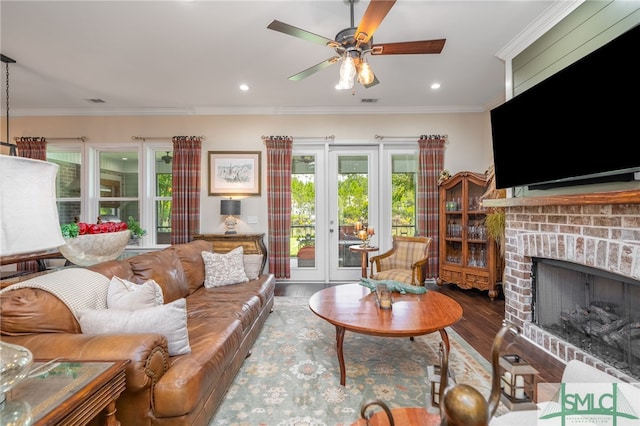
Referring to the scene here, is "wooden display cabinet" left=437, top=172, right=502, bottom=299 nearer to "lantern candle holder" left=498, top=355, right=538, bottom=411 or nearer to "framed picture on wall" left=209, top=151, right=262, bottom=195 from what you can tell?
"framed picture on wall" left=209, top=151, right=262, bottom=195

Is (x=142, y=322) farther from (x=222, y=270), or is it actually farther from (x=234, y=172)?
(x=234, y=172)

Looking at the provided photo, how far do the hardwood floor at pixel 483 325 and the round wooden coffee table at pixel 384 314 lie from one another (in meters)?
0.41

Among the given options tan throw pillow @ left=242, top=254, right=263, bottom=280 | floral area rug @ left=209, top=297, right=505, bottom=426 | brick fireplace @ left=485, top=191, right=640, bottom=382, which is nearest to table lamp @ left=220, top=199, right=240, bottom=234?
tan throw pillow @ left=242, top=254, right=263, bottom=280

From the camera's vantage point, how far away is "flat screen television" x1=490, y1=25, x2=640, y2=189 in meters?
1.57

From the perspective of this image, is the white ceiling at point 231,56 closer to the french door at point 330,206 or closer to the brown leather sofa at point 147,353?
the french door at point 330,206

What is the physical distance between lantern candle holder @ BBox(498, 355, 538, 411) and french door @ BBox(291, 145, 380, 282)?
3.64 meters

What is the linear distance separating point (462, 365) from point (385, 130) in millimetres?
3455

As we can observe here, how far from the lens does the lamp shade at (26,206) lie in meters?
0.70

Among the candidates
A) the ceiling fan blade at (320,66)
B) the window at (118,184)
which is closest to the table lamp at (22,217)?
the ceiling fan blade at (320,66)

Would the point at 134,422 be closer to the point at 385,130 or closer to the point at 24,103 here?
the point at 385,130

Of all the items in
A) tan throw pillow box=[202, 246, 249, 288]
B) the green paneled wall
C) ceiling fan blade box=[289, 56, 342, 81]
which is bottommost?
tan throw pillow box=[202, 246, 249, 288]

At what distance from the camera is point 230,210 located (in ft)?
13.8

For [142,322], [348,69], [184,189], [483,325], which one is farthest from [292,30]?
[184,189]

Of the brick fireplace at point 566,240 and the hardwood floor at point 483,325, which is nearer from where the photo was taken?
the brick fireplace at point 566,240
